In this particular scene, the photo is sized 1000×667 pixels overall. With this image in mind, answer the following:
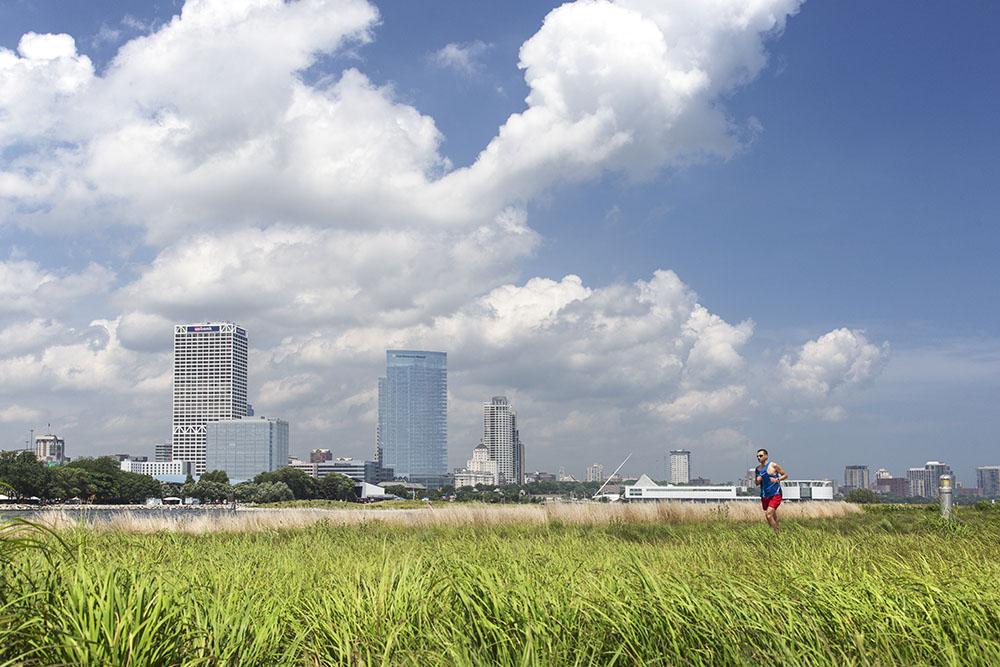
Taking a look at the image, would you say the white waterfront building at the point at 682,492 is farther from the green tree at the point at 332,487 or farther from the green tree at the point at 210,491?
the green tree at the point at 210,491

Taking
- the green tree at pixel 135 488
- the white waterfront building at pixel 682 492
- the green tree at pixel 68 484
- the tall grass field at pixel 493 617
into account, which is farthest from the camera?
the white waterfront building at pixel 682 492

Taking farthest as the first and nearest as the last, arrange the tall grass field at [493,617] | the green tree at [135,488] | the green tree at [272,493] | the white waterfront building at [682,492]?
the white waterfront building at [682,492]
the green tree at [272,493]
the green tree at [135,488]
the tall grass field at [493,617]

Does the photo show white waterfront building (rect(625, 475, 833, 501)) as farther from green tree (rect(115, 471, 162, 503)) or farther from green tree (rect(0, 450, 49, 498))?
green tree (rect(0, 450, 49, 498))

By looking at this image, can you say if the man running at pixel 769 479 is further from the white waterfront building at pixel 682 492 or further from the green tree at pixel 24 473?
the white waterfront building at pixel 682 492

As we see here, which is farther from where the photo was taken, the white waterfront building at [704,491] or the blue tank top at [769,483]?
the white waterfront building at [704,491]

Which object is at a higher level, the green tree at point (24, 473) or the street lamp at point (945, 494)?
the street lamp at point (945, 494)

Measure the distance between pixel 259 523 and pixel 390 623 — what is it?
46.0ft

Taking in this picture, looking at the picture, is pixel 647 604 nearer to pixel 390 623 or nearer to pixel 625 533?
pixel 390 623

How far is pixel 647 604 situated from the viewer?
5.04 m

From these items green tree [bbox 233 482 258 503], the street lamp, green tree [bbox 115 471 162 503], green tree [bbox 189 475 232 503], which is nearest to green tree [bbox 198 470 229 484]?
green tree [bbox 189 475 232 503]

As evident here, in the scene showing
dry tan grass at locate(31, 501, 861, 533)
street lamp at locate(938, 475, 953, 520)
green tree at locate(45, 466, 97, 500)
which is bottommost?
green tree at locate(45, 466, 97, 500)

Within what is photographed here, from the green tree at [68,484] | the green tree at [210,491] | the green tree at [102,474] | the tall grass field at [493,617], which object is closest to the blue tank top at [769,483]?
the tall grass field at [493,617]

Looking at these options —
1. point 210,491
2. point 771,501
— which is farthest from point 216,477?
point 771,501

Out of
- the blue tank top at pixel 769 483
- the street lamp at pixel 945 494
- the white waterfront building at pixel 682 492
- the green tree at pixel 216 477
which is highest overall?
the blue tank top at pixel 769 483
